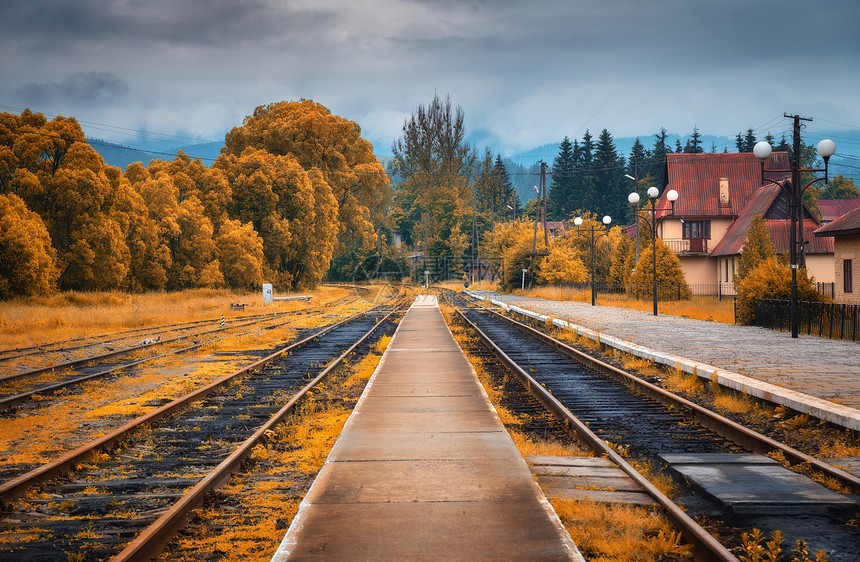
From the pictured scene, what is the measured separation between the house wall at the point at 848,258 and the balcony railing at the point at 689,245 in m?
23.5

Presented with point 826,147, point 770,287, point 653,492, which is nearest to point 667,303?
point 770,287

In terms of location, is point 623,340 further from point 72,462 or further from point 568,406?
point 72,462

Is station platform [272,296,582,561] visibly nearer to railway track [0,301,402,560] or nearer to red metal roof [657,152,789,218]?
railway track [0,301,402,560]

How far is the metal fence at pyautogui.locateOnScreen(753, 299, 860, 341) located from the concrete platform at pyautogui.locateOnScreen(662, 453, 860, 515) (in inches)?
570

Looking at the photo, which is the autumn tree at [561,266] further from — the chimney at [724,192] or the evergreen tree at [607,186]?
the evergreen tree at [607,186]

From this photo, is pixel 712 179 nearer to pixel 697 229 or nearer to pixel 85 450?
pixel 697 229

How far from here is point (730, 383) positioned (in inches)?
461

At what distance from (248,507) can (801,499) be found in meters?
4.80

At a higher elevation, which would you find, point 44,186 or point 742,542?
point 44,186

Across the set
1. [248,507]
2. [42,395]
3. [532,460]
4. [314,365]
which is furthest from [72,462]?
[314,365]

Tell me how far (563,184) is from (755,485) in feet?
391

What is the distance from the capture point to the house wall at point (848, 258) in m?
25.0

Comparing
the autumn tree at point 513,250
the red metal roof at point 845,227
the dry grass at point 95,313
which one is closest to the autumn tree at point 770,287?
the red metal roof at point 845,227

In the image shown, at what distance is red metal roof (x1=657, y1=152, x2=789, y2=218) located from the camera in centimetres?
5206
